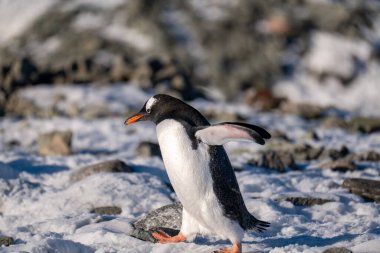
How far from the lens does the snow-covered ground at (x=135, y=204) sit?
5574 mm

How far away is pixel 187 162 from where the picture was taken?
17.1ft

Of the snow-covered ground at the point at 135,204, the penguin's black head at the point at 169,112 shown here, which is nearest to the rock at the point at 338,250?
the snow-covered ground at the point at 135,204

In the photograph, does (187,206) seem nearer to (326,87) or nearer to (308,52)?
(326,87)

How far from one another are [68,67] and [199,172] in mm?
13479

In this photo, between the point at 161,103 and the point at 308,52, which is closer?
the point at 161,103

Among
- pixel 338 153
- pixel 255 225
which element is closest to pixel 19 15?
pixel 338 153

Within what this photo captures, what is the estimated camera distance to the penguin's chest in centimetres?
521

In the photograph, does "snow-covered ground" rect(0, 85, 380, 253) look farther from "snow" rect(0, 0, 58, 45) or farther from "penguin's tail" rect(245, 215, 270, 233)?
"snow" rect(0, 0, 58, 45)

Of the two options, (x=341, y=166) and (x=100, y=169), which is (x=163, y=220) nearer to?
(x=100, y=169)

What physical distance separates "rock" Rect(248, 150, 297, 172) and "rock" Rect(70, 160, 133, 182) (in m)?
1.99

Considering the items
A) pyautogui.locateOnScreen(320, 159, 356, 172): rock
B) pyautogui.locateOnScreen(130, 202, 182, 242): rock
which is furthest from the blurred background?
pyautogui.locateOnScreen(130, 202, 182, 242): rock

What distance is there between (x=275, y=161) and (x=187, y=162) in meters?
4.38

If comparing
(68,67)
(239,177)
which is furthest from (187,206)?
(68,67)

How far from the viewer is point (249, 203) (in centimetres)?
693
